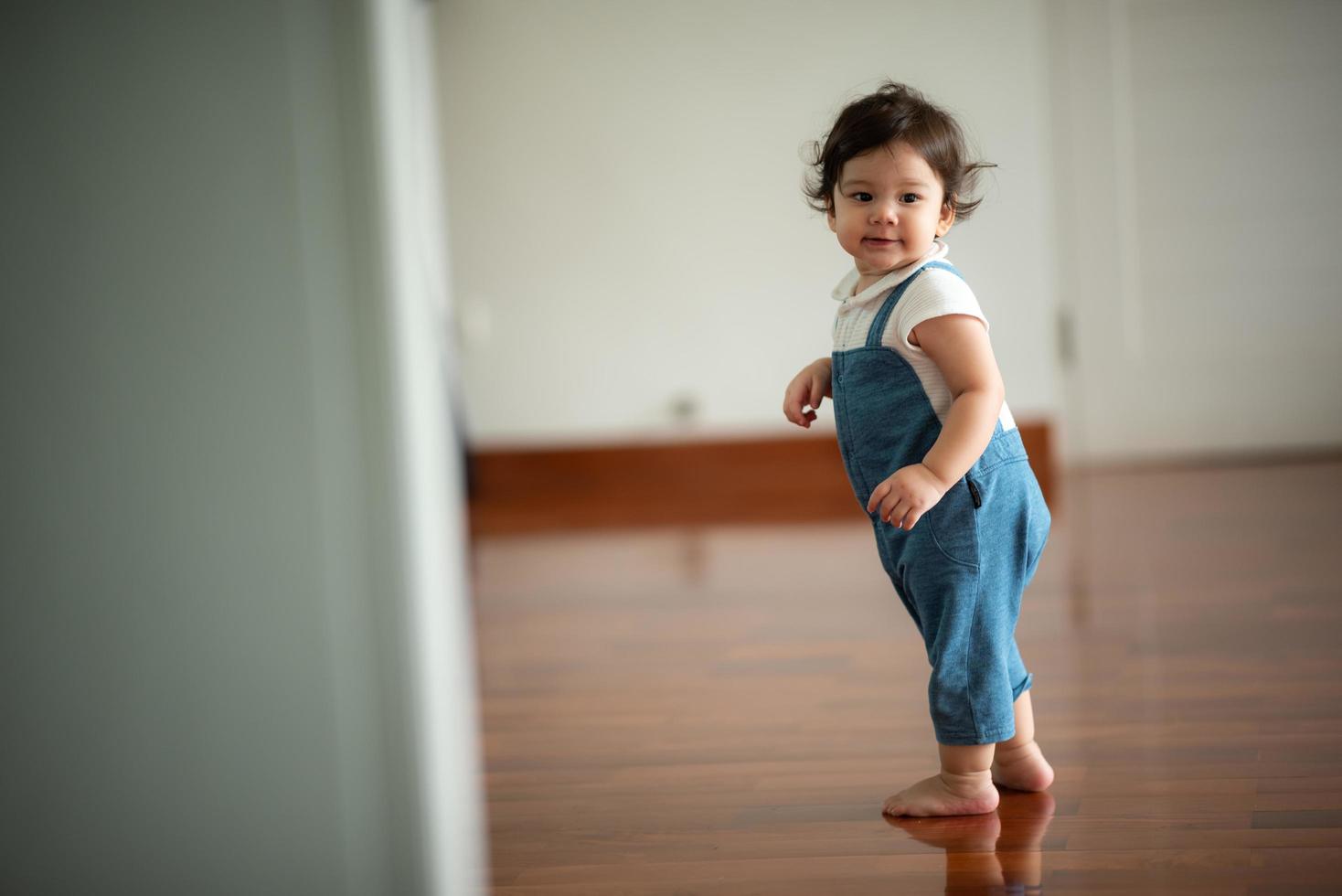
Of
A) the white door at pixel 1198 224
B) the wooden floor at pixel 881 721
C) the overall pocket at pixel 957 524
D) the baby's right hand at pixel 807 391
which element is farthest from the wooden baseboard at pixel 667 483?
the overall pocket at pixel 957 524

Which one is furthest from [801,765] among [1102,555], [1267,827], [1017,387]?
[1017,387]

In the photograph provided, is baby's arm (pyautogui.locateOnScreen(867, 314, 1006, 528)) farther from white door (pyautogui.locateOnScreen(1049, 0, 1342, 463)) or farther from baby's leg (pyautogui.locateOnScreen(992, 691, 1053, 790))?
white door (pyautogui.locateOnScreen(1049, 0, 1342, 463))

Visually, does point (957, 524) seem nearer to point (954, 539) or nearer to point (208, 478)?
point (954, 539)

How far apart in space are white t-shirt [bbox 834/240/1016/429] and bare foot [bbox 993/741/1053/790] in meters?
0.29

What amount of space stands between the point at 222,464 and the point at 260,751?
0.54 ft

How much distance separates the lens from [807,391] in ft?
4.00

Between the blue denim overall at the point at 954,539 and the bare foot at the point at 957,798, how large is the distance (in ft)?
0.14

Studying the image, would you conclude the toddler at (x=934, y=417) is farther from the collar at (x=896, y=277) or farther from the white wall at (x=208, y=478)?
the white wall at (x=208, y=478)

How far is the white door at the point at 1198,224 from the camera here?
3.44 metres

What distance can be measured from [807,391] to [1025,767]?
38 cm

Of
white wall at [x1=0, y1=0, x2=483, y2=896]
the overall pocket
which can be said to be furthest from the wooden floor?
white wall at [x1=0, y1=0, x2=483, y2=896]

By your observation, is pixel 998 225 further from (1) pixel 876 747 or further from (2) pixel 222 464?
(2) pixel 222 464

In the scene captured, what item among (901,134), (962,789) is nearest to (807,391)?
(901,134)

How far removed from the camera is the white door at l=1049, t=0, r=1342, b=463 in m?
3.44
